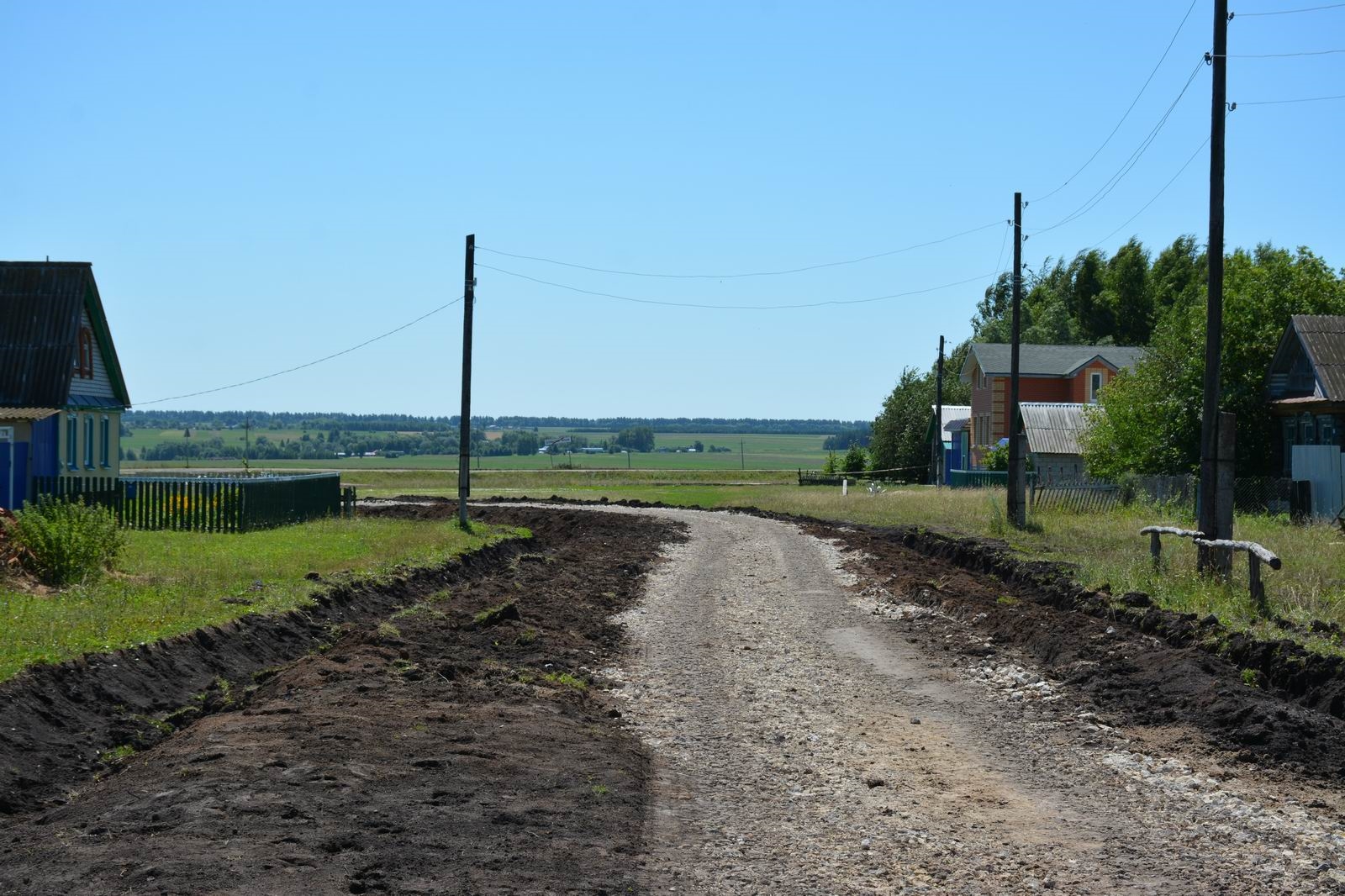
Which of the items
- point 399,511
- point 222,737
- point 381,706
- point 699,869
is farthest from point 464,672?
point 399,511

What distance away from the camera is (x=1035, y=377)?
68.4 m

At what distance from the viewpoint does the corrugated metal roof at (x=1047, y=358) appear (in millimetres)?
67188

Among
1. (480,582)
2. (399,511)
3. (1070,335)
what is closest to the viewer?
(480,582)

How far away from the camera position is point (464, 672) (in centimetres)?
1247

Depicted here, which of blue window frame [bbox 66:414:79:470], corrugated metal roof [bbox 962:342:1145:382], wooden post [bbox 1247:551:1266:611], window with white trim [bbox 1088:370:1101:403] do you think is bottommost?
wooden post [bbox 1247:551:1266:611]

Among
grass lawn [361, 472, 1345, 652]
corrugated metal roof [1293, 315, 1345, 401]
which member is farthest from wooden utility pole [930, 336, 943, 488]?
corrugated metal roof [1293, 315, 1345, 401]

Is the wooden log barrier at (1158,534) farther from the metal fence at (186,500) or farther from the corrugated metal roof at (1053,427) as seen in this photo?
the corrugated metal roof at (1053,427)

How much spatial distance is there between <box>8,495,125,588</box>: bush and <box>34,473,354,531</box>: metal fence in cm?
1033

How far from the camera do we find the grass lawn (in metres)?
15.1

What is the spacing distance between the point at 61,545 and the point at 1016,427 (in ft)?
79.4

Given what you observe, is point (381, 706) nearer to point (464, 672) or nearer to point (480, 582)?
point (464, 672)

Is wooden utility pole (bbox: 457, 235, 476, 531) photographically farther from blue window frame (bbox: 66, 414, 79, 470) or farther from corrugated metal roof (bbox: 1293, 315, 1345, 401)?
corrugated metal roof (bbox: 1293, 315, 1345, 401)

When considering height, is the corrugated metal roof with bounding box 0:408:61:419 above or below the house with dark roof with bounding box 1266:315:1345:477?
below

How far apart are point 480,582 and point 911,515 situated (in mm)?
20202
